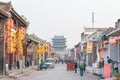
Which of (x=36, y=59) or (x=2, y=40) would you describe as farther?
(x=36, y=59)

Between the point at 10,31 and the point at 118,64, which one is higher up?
the point at 10,31

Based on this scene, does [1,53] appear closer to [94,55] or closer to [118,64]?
[118,64]

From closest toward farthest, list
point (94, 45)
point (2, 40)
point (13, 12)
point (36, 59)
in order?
point (2, 40), point (13, 12), point (94, 45), point (36, 59)

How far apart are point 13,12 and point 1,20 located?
819cm

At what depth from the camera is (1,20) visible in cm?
4228

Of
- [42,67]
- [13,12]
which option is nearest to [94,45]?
[42,67]

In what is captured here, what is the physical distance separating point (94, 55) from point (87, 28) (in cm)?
4153

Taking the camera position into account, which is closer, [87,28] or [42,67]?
[42,67]

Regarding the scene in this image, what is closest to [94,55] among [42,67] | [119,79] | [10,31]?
[42,67]

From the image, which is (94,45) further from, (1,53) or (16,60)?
(1,53)

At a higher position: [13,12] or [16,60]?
[13,12]

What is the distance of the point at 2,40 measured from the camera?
141 feet

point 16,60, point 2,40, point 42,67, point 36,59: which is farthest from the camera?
point 36,59

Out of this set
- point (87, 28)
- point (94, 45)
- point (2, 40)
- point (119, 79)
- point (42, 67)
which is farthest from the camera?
point (87, 28)
